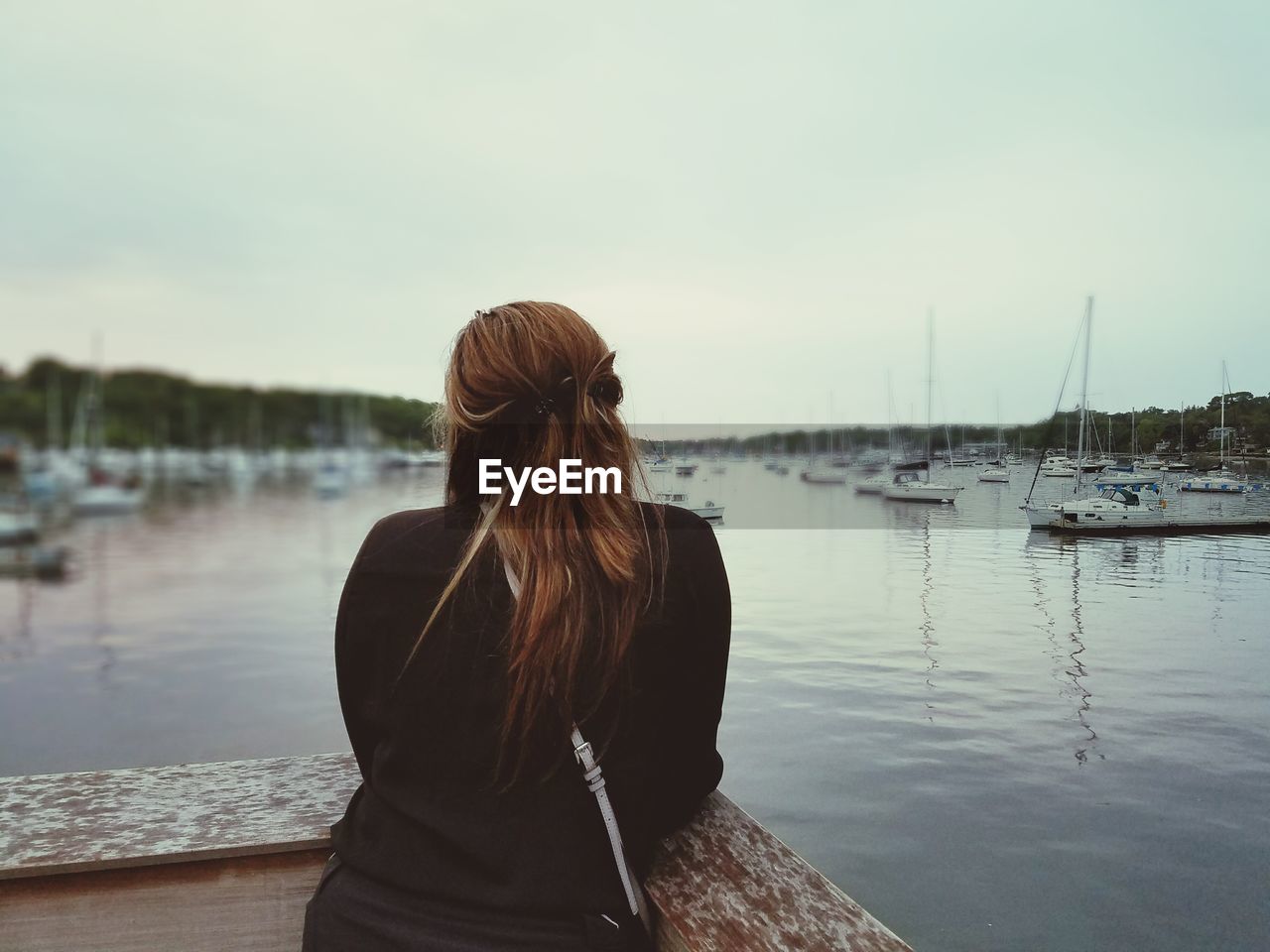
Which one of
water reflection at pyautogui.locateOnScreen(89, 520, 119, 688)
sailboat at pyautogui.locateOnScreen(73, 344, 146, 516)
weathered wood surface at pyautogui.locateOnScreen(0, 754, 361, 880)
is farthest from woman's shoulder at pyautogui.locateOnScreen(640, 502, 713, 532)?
sailboat at pyautogui.locateOnScreen(73, 344, 146, 516)

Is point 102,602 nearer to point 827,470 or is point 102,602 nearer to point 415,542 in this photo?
point 415,542

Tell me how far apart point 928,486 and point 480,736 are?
4467 centimetres

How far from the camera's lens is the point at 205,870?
3.96 ft

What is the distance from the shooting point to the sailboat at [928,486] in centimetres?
4016

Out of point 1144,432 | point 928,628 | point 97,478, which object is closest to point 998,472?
point 1144,432

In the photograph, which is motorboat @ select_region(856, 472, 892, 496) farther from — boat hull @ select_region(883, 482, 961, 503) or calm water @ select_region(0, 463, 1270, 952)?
calm water @ select_region(0, 463, 1270, 952)

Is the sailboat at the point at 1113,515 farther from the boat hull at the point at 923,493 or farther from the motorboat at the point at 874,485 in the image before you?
the motorboat at the point at 874,485

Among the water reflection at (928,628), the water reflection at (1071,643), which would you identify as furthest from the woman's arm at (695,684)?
the water reflection at (928,628)

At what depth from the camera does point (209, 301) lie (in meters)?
67.4

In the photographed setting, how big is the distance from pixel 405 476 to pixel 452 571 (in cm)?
6600

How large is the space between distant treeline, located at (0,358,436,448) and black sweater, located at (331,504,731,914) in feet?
92.0

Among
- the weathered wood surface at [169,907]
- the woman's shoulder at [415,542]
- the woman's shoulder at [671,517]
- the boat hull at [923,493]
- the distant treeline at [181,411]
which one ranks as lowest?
the boat hull at [923,493]

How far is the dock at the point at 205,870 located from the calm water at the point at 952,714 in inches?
21.7

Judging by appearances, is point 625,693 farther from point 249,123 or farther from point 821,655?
point 249,123
